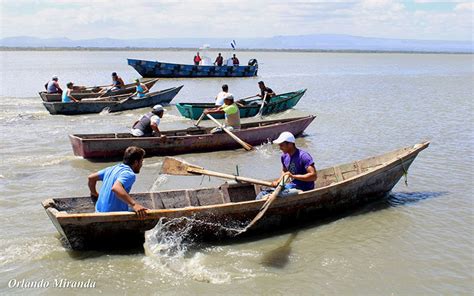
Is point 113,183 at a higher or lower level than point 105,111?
higher

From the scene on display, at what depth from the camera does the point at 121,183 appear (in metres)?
6.27

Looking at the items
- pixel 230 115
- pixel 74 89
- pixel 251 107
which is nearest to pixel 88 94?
pixel 74 89

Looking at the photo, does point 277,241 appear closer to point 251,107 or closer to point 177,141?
point 177,141

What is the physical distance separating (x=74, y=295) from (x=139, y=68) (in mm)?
32678

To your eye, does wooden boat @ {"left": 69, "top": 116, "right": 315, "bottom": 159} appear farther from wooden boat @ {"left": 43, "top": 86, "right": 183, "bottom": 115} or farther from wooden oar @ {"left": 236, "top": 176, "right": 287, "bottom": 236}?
wooden boat @ {"left": 43, "top": 86, "right": 183, "bottom": 115}

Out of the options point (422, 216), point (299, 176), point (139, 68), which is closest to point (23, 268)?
point (299, 176)

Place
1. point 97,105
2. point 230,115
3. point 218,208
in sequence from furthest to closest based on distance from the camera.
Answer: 1. point 97,105
2. point 230,115
3. point 218,208

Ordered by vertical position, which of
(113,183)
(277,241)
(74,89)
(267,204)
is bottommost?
(277,241)

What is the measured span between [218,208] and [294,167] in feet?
4.77

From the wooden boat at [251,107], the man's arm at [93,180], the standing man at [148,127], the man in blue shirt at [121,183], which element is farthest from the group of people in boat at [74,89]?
the man in blue shirt at [121,183]

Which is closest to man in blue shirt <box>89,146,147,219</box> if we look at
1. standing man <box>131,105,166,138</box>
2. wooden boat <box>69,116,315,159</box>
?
wooden boat <box>69,116,315,159</box>

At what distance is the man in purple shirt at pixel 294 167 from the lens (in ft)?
24.5

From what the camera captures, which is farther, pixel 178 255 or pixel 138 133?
pixel 138 133

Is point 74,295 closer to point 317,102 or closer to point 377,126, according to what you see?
point 377,126
